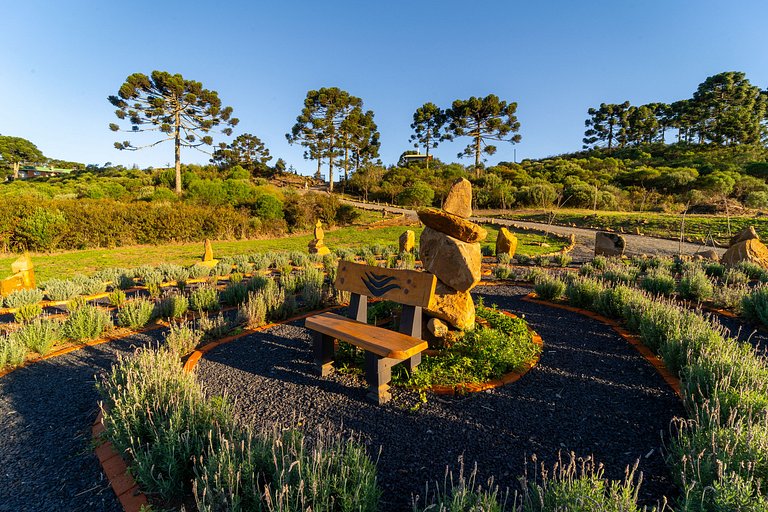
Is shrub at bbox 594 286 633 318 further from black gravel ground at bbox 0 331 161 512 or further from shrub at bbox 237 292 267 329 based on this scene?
black gravel ground at bbox 0 331 161 512

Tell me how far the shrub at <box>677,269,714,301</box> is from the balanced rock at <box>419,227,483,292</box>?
4867 mm

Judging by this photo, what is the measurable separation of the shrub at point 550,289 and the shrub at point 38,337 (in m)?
7.50

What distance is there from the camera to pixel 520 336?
4.34 metres

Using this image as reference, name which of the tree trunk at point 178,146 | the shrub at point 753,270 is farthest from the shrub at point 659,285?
the tree trunk at point 178,146

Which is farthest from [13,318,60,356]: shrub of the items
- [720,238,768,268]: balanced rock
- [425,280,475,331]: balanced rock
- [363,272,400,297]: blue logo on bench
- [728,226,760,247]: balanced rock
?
[728,226,760,247]: balanced rock

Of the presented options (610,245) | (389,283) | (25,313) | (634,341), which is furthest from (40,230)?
(610,245)

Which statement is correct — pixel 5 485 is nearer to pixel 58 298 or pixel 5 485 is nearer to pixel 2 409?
pixel 2 409

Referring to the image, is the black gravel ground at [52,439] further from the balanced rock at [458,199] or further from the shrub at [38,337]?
the balanced rock at [458,199]

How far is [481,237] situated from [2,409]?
5.03 m

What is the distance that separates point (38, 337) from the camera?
430 centimetres

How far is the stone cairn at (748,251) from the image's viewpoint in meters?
8.72

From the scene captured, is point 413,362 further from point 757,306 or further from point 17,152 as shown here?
point 17,152

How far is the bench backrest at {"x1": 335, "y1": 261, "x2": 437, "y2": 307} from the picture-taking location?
3643 mm

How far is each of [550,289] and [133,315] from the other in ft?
22.8
